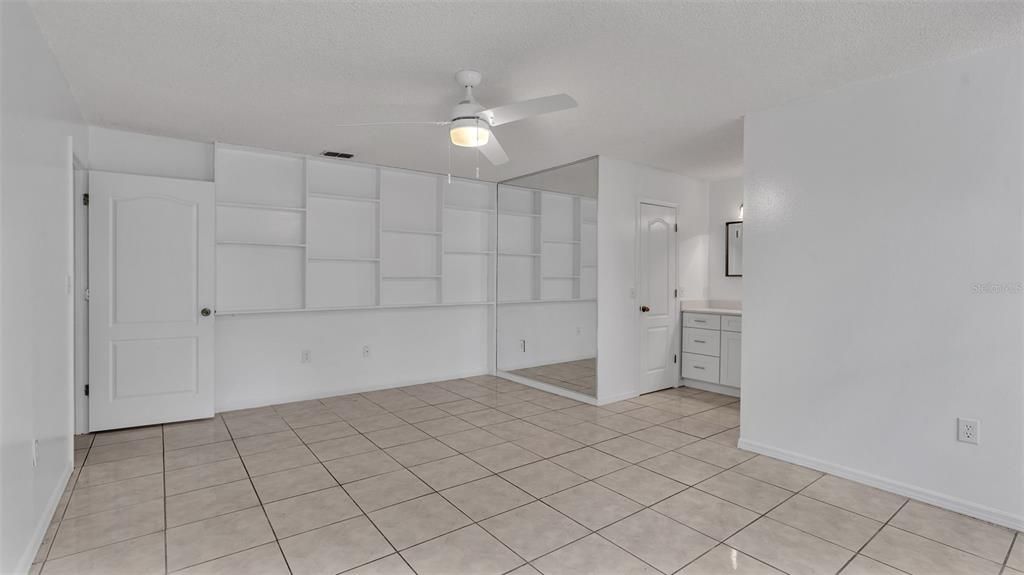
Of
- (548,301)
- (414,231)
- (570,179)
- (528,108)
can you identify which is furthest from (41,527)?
(570,179)

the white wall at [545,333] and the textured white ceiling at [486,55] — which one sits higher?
the textured white ceiling at [486,55]

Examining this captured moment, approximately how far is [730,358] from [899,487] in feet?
7.63

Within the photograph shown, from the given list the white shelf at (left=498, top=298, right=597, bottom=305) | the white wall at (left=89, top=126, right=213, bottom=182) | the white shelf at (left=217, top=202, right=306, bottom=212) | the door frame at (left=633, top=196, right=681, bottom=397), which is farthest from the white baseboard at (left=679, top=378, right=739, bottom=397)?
the white wall at (left=89, top=126, right=213, bottom=182)

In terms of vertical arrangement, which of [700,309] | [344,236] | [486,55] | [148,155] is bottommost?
[700,309]

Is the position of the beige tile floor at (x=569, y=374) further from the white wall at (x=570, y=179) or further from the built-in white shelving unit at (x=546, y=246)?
the white wall at (x=570, y=179)

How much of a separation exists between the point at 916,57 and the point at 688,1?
4.85 ft

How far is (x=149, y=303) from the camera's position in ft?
13.4

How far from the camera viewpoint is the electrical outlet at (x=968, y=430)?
2.62m

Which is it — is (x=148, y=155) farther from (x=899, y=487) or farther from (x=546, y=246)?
(x=899, y=487)

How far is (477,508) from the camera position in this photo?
8.86ft

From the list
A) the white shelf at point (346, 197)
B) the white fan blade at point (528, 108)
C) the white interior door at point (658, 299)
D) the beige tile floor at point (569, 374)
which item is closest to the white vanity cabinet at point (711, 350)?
the white interior door at point (658, 299)

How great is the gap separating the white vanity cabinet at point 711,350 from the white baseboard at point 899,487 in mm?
1659

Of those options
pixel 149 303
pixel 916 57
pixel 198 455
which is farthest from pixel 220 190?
pixel 916 57

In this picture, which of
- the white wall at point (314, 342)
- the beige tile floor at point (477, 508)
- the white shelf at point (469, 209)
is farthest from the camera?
the white shelf at point (469, 209)
